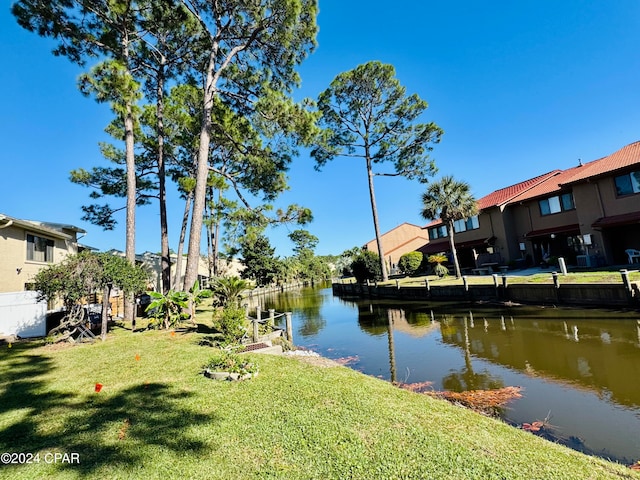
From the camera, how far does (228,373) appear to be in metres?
6.47

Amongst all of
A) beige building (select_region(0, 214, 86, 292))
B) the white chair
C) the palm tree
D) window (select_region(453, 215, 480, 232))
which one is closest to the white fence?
beige building (select_region(0, 214, 86, 292))

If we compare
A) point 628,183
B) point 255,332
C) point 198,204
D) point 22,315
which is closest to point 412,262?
point 628,183

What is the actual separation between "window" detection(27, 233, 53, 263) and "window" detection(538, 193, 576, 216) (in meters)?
34.3

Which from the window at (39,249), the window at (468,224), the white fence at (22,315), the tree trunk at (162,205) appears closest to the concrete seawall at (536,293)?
the window at (468,224)

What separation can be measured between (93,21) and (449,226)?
24.9m

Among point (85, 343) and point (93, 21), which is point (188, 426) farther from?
point (93, 21)

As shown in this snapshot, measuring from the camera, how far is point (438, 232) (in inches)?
1443

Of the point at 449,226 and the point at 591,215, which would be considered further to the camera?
the point at 449,226

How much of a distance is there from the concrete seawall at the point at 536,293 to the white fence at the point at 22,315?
20751 mm

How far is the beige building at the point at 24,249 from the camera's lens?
15.8m

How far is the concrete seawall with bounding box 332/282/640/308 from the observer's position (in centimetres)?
1248

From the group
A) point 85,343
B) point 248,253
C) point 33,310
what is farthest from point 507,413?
point 248,253

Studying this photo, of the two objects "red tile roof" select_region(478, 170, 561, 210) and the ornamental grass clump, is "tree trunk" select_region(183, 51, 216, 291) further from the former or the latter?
"red tile roof" select_region(478, 170, 561, 210)

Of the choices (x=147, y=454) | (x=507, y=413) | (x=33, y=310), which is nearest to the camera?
(x=147, y=454)
